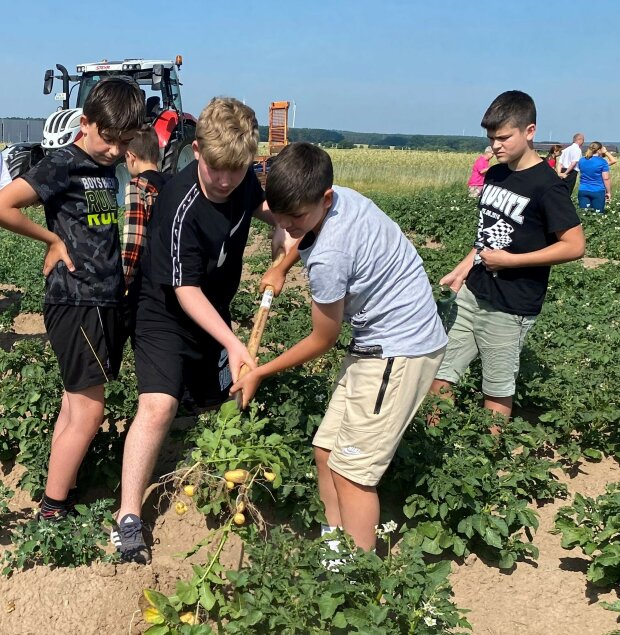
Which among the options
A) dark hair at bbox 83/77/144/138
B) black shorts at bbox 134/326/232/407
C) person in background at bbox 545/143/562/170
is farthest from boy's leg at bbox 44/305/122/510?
person in background at bbox 545/143/562/170

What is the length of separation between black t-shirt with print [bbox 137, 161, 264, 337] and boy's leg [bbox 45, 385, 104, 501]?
1.25 ft

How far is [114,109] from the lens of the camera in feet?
9.07

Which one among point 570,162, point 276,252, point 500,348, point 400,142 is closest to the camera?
point 276,252

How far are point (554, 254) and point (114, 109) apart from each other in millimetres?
2098

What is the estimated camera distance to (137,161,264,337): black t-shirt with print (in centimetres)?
277

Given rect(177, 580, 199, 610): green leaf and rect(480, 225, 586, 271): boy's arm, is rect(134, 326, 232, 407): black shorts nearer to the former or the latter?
rect(177, 580, 199, 610): green leaf

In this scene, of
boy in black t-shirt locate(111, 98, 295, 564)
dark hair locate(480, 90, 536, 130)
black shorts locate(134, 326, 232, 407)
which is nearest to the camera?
boy in black t-shirt locate(111, 98, 295, 564)

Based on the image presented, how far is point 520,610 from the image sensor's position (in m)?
2.88

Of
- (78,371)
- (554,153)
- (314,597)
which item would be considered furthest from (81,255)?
(554,153)

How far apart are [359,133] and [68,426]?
182273mm

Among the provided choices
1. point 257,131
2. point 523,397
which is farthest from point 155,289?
point 523,397

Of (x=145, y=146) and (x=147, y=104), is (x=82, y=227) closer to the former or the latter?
(x=145, y=146)

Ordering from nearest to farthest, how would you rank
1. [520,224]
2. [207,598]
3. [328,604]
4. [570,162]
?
Result: [328,604], [207,598], [520,224], [570,162]

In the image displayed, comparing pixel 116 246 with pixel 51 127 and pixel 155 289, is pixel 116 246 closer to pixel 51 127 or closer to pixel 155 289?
pixel 155 289
